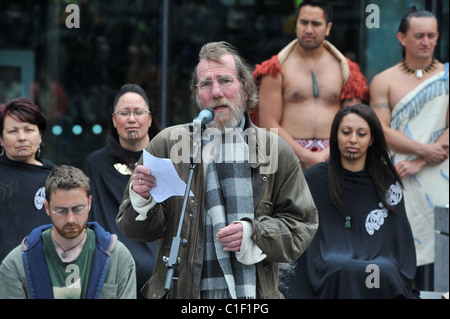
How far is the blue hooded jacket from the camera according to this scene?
3891mm

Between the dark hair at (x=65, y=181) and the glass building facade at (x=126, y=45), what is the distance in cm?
331

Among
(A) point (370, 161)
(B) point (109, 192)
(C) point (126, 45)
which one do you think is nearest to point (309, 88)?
(A) point (370, 161)

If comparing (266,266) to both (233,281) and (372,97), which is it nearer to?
(233,281)

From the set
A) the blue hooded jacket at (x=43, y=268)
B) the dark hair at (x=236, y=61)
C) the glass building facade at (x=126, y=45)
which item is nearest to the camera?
the dark hair at (x=236, y=61)

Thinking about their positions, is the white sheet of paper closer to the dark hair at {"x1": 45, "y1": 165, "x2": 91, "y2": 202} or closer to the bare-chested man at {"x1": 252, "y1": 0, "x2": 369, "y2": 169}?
the dark hair at {"x1": 45, "y1": 165, "x2": 91, "y2": 202}

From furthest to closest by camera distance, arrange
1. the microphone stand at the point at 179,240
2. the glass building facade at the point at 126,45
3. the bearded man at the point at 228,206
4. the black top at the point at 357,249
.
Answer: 1. the glass building facade at the point at 126,45
2. the black top at the point at 357,249
3. the bearded man at the point at 228,206
4. the microphone stand at the point at 179,240

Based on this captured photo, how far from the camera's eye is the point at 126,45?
7.60 metres

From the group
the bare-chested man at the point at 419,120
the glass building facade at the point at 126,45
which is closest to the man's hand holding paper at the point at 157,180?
the bare-chested man at the point at 419,120

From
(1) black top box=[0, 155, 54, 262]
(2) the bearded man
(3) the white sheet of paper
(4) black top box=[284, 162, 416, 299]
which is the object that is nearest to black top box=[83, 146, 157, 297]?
(1) black top box=[0, 155, 54, 262]

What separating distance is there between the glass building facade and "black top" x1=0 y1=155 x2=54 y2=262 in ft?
7.60

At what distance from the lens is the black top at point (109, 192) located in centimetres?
514

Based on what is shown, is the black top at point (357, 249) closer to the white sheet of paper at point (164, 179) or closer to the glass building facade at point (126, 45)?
the glass building facade at point (126, 45)

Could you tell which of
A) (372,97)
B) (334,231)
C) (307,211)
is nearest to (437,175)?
(372,97)

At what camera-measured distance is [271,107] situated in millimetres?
5840
